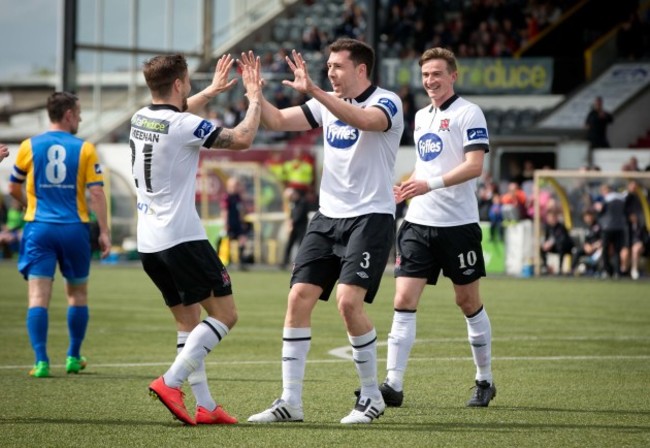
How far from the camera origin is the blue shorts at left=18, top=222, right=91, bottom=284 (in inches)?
409

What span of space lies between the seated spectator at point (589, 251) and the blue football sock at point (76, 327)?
1718 cm

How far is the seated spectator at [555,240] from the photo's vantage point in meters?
26.5

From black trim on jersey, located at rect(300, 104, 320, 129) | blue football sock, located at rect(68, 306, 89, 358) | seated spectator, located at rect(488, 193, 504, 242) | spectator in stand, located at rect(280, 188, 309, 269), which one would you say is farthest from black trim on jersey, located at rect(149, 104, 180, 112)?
spectator in stand, located at rect(280, 188, 309, 269)

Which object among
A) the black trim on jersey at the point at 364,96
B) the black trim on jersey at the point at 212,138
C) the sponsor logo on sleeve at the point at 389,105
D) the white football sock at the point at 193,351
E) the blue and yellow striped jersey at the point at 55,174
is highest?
the black trim on jersey at the point at 364,96

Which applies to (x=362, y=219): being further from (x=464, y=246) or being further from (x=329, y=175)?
(x=464, y=246)

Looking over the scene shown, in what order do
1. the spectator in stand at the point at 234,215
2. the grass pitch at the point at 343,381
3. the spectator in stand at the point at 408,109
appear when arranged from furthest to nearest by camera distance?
the spectator in stand at the point at 408,109 → the spectator in stand at the point at 234,215 → the grass pitch at the point at 343,381

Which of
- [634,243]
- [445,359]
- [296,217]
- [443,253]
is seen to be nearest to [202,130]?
[443,253]

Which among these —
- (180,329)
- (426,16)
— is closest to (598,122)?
(426,16)

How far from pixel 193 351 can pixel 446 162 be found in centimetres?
237

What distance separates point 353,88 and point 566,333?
7041 millimetres

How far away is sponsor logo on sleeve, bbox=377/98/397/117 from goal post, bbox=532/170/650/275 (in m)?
19.3

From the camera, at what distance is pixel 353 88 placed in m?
7.97

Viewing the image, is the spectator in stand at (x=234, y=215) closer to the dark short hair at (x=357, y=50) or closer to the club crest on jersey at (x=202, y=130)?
the dark short hair at (x=357, y=50)

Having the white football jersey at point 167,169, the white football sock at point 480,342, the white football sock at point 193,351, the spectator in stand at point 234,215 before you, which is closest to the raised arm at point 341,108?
the white football jersey at point 167,169
